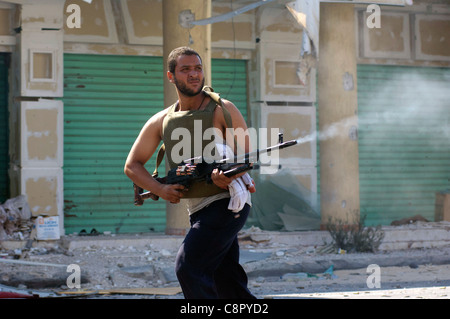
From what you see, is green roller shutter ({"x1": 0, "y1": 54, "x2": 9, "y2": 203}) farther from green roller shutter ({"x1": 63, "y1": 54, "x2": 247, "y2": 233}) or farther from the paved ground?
the paved ground

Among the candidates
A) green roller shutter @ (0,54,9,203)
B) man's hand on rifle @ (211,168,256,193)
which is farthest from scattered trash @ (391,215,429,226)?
man's hand on rifle @ (211,168,256,193)

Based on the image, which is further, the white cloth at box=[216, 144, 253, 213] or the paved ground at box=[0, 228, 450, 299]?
the paved ground at box=[0, 228, 450, 299]

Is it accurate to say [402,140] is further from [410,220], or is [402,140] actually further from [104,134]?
[104,134]

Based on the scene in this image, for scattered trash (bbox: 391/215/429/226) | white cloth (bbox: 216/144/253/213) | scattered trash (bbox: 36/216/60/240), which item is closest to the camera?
white cloth (bbox: 216/144/253/213)

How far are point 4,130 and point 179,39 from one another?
3.08 meters

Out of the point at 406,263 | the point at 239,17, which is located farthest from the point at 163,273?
the point at 239,17

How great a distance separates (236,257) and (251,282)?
13.1 feet

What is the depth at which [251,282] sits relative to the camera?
8.62 meters

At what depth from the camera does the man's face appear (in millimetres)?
4645

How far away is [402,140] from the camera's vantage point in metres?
13.1

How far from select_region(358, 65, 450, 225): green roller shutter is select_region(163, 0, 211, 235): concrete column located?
12.2 ft

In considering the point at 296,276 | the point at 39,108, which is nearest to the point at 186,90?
the point at 296,276
